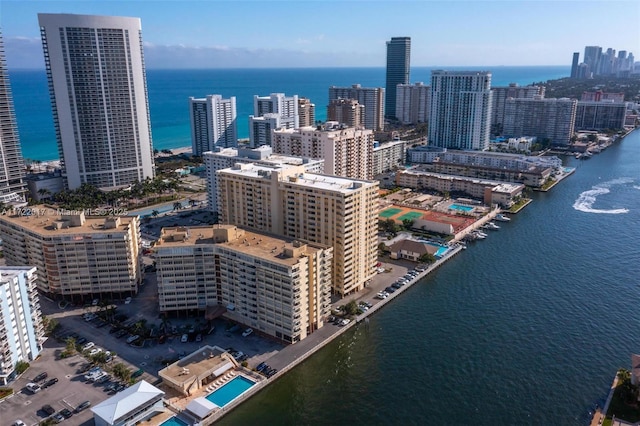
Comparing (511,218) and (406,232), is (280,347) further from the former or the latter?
(511,218)

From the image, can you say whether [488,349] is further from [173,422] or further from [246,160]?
[246,160]

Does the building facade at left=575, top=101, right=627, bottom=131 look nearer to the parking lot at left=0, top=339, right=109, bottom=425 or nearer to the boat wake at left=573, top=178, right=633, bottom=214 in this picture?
the boat wake at left=573, top=178, right=633, bottom=214

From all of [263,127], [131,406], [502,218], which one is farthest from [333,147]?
[131,406]

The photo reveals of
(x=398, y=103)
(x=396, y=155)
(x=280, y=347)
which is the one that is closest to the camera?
(x=280, y=347)

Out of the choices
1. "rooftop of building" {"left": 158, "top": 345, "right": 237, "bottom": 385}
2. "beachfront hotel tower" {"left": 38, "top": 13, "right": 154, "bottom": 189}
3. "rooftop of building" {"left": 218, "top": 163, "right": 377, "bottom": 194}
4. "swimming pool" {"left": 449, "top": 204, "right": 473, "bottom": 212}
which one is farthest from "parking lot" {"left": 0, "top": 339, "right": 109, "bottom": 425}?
"swimming pool" {"left": 449, "top": 204, "right": 473, "bottom": 212}

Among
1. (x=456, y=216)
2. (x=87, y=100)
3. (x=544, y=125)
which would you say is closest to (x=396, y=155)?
(x=456, y=216)

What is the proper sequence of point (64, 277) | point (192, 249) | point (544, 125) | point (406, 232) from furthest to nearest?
point (544, 125) < point (406, 232) < point (64, 277) < point (192, 249)

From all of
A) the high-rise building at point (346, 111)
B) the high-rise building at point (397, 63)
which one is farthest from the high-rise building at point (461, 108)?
the high-rise building at point (397, 63)

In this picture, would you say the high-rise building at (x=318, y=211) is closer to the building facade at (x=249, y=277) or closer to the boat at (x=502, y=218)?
the building facade at (x=249, y=277)
